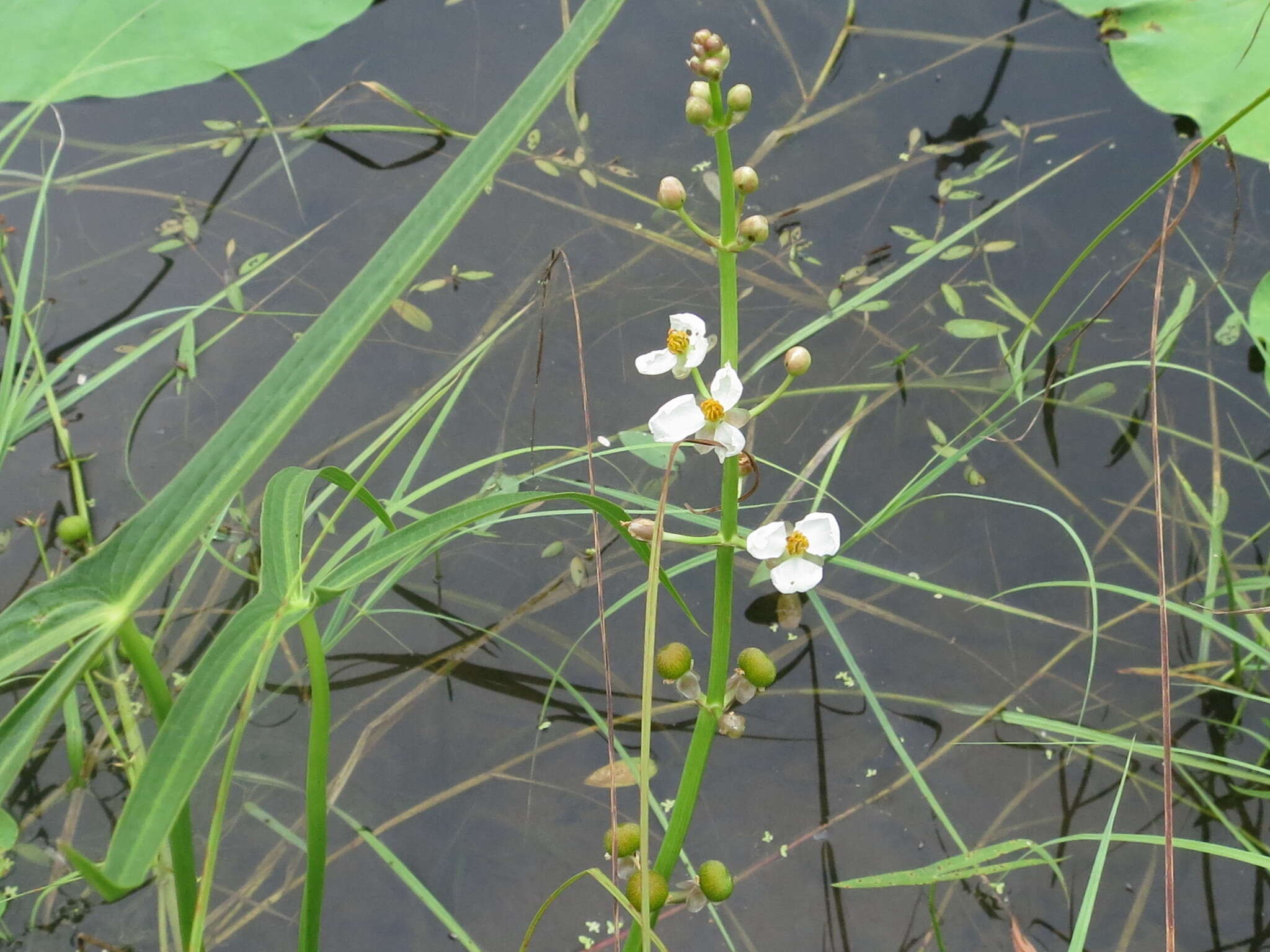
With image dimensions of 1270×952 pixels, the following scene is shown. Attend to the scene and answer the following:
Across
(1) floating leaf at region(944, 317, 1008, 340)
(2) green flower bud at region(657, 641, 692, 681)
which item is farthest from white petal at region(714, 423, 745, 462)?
(1) floating leaf at region(944, 317, 1008, 340)

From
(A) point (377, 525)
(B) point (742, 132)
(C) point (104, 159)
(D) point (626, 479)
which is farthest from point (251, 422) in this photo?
(C) point (104, 159)

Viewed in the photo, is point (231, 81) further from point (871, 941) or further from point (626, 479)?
point (871, 941)

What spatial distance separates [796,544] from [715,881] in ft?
1.30

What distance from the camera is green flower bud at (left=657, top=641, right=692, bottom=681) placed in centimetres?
99

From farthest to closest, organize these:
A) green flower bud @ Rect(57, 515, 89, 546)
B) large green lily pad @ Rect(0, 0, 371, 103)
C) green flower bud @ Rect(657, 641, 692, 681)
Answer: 1. large green lily pad @ Rect(0, 0, 371, 103)
2. green flower bud @ Rect(57, 515, 89, 546)
3. green flower bud @ Rect(657, 641, 692, 681)

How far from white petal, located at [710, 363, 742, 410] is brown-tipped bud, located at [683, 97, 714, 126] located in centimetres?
25

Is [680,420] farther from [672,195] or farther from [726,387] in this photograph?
[672,195]

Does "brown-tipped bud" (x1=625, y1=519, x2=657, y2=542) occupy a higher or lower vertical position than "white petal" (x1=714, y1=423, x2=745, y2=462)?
lower

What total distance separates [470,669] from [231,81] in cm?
150

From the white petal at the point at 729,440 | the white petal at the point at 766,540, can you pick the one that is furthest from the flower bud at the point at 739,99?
the white petal at the point at 766,540

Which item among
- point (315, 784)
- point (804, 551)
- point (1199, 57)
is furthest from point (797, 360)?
point (1199, 57)

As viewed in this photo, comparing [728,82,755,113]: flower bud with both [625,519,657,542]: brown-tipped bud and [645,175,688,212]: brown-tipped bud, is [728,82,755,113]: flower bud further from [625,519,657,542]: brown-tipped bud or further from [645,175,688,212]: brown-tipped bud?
[625,519,657,542]: brown-tipped bud

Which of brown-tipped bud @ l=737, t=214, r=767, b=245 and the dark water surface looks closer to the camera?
brown-tipped bud @ l=737, t=214, r=767, b=245

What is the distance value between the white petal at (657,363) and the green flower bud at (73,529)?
115 centimetres
